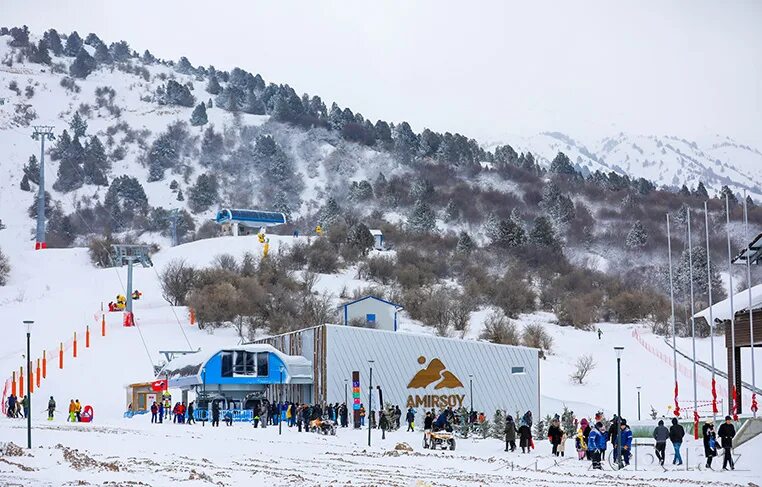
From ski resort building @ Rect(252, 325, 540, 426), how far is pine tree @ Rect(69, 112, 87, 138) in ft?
307

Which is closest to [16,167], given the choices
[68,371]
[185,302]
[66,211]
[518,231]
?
[66,211]

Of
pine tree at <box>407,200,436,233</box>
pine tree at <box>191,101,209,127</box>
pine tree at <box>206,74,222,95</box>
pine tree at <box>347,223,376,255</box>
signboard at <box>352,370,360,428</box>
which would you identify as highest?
pine tree at <box>206,74,222,95</box>

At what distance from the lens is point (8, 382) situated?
47875 millimetres

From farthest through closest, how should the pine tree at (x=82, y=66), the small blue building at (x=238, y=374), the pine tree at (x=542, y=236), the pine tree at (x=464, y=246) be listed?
the pine tree at (x=82, y=66)
the pine tree at (x=542, y=236)
the pine tree at (x=464, y=246)
the small blue building at (x=238, y=374)

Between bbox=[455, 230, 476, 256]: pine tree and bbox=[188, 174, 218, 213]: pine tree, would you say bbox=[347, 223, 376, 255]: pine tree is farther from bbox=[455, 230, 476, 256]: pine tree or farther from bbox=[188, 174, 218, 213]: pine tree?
bbox=[188, 174, 218, 213]: pine tree

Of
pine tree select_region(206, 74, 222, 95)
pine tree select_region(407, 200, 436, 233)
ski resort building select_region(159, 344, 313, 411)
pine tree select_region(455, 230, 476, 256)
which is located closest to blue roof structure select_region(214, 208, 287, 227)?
pine tree select_region(455, 230, 476, 256)

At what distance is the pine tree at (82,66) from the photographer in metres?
150

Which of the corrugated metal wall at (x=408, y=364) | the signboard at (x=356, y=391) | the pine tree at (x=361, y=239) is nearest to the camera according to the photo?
the signboard at (x=356, y=391)

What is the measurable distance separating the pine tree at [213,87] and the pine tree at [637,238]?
63.0 meters

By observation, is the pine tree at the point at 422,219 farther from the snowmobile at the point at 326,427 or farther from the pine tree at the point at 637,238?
the snowmobile at the point at 326,427

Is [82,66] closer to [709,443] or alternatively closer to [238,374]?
[238,374]

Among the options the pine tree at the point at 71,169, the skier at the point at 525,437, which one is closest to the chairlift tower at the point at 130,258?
the skier at the point at 525,437

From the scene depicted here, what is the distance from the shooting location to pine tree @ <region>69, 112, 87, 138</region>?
13312cm

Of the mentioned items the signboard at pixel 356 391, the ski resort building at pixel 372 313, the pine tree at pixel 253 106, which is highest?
the pine tree at pixel 253 106
